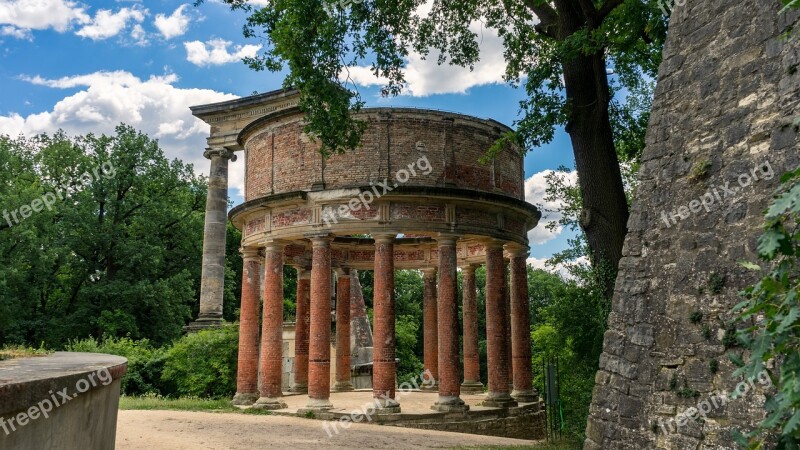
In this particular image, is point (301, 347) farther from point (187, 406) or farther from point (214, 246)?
point (214, 246)

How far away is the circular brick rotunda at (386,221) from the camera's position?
60.2 feet

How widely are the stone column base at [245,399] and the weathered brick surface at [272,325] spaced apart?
2.31ft

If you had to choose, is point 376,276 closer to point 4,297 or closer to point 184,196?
point 4,297

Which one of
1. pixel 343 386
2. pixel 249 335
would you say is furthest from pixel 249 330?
pixel 343 386

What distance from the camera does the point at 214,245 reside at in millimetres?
27906

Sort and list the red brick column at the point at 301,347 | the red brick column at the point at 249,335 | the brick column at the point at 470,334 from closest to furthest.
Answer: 1. the red brick column at the point at 249,335
2. the brick column at the point at 470,334
3. the red brick column at the point at 301,347

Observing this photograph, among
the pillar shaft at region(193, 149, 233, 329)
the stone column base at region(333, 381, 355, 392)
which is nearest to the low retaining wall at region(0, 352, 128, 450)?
the stone column base at region(333, 381, 355, 392)

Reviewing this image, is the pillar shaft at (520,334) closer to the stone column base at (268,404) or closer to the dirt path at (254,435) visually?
the dirt path at (254,435)

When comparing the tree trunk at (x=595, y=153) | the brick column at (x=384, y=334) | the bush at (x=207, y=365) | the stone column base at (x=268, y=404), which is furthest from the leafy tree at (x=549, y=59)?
the bush at (x=207, y=365)

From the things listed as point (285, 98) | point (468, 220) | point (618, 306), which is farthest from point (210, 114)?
point (618, 306)

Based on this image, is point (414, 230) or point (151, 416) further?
point (414, 230)

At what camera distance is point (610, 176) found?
1159 cm

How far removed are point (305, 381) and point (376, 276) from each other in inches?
319

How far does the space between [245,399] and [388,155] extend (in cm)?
960
